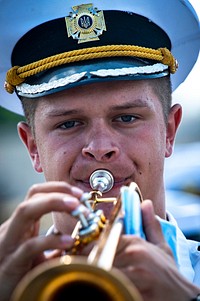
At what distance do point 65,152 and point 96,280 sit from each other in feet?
4.46

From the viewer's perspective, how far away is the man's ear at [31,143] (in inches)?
164

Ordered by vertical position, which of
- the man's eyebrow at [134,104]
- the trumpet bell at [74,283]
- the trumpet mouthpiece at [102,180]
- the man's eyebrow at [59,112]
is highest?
the man's eyebrow at [59,112]

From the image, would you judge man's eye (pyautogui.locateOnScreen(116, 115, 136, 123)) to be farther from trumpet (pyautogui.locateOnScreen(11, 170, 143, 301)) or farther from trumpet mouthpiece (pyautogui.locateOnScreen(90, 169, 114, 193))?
trumpet (pyautogui.locateOnScreen(11, 170, 143, 301))

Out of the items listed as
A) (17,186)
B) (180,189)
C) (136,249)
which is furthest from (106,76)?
(17,186)

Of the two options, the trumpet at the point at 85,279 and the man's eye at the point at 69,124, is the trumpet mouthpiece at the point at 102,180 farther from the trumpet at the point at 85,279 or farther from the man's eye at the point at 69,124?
the trumpet at the point at 85,279

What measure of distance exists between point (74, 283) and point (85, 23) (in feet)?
5.40

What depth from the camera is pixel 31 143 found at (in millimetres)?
4215

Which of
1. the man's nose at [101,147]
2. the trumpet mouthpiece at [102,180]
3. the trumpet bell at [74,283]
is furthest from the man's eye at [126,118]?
the trumpet bell at [74,283]

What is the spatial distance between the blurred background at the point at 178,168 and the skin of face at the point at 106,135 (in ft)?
2.24

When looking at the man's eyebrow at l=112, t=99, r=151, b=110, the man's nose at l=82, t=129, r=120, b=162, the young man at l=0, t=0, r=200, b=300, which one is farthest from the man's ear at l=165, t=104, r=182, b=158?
the man's nose at l=82, t=129, r=120, b=162

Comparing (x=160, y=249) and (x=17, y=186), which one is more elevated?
(x=17, y=186)

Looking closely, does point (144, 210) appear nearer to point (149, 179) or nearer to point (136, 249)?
point (136, 249)

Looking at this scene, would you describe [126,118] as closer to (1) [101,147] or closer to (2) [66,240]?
(1) [101,147]

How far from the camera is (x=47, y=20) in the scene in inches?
157
